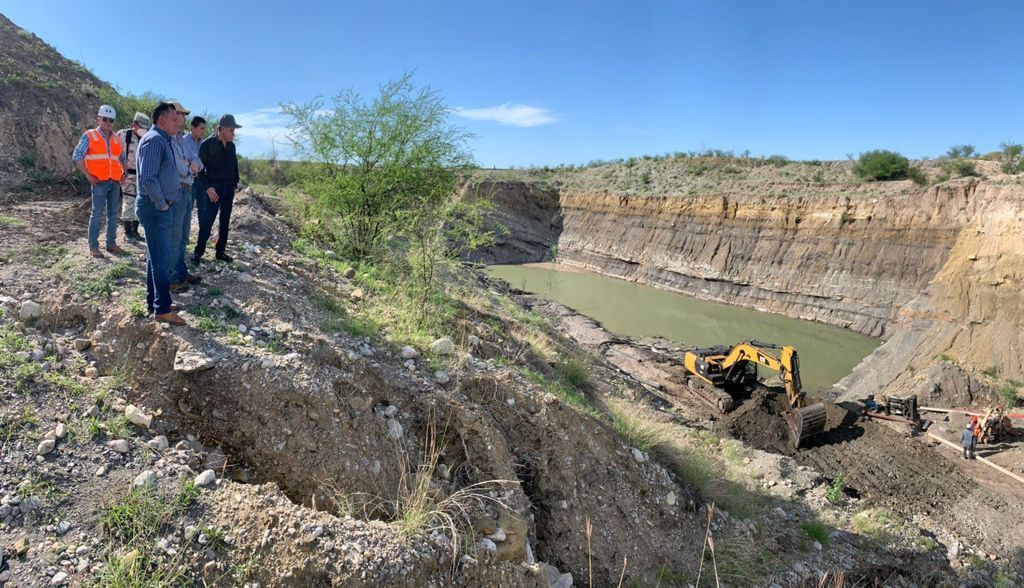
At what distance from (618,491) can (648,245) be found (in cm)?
2732

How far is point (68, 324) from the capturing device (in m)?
3.86

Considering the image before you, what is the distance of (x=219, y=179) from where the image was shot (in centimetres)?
559

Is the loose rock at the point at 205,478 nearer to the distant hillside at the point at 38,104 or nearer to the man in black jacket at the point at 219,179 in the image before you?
the man in black jacket at the point at 219,179

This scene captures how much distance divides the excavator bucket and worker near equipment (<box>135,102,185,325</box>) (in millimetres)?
10084

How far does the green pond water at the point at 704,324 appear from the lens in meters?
17.3

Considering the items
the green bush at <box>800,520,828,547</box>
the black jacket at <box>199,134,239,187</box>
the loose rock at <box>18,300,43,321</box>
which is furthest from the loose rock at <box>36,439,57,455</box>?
the green bush at <box>800,520,828,547</box>

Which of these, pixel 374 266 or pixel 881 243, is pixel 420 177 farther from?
pixel 881 243

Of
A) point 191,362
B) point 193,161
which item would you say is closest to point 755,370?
point 193,161

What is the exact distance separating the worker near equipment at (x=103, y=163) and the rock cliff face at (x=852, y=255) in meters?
8.57

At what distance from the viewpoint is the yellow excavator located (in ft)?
32.6

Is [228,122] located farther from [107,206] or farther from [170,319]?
[170,319]

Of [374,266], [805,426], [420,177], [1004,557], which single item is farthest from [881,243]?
[374,266]

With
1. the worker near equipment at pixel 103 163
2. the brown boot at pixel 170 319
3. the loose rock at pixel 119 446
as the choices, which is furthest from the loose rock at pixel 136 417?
the worker near equipment at pixel 103 163

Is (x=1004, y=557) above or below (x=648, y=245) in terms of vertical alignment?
below
